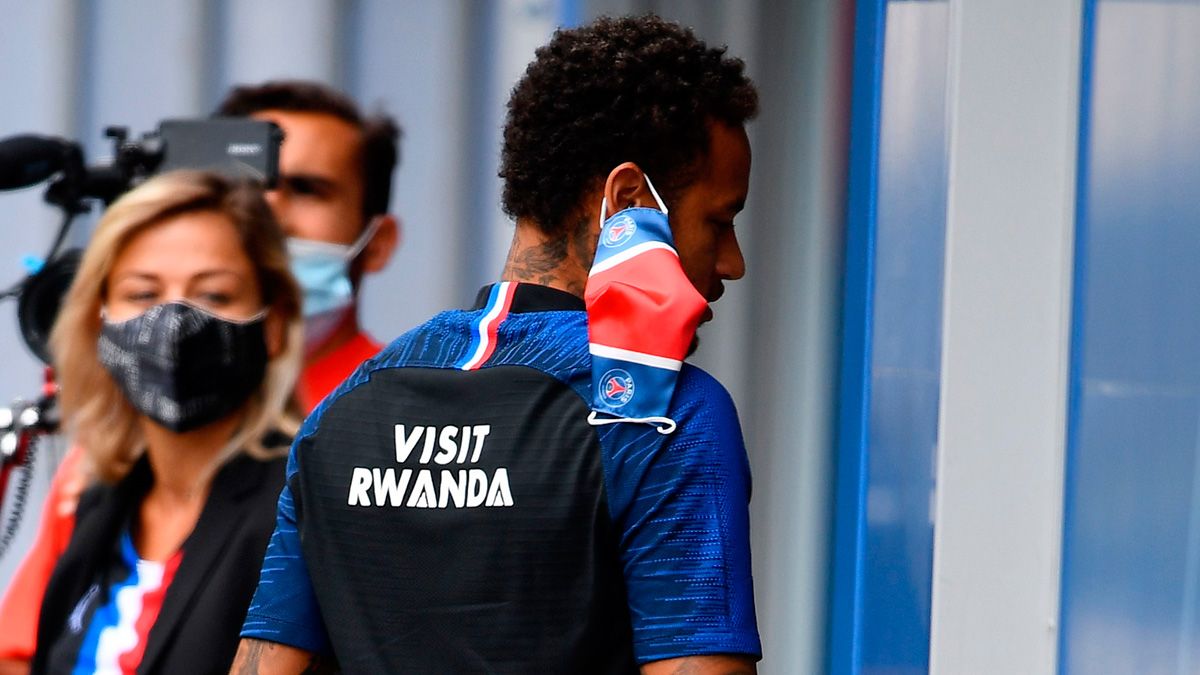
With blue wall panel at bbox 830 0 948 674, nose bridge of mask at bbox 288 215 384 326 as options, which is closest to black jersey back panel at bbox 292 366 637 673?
blue wall panel at bbox 830 0 948 674

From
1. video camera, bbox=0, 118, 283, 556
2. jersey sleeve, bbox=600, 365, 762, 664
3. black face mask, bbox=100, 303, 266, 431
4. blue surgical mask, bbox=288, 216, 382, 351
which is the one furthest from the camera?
blue surgical mask, bbox=288, 216, 382, 351

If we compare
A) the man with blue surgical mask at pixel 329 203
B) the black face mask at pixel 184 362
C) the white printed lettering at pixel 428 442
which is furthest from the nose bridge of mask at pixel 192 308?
the white printed lettering at pixel 428 442

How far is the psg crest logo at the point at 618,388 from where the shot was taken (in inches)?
41.0

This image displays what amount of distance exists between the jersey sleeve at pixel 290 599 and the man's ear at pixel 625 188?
0.34m

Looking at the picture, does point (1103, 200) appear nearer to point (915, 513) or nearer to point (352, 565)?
point (915, 513)

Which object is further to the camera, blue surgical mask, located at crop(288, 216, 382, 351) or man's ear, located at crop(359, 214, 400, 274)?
man's ear, located at crop(359, 214, 400, 274)

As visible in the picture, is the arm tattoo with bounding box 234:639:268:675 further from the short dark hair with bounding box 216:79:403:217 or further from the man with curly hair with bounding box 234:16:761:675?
the short dark hair with bounding box 216:79:403:217

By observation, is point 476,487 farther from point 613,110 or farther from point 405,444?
point 613,110

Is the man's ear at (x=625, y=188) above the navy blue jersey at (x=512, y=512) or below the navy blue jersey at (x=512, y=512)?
above

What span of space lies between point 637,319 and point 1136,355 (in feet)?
2.26

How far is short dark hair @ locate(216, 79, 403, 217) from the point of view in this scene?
2680 mm

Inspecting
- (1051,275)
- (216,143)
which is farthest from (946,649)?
(216,143)

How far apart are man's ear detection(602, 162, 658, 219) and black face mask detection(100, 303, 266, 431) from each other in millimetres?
986

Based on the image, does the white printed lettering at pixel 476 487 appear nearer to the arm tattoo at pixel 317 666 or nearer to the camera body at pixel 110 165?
the arm tattoo at pixel 317 666
